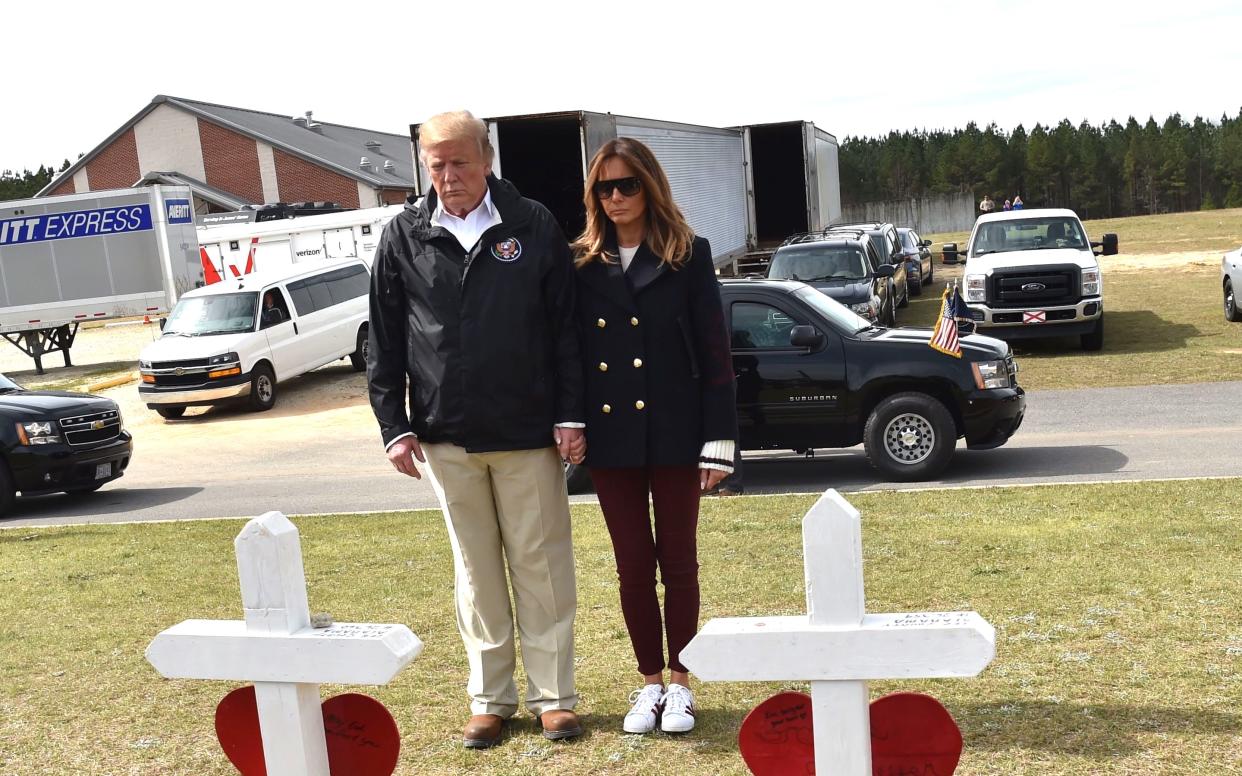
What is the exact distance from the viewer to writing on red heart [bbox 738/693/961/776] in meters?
2.91

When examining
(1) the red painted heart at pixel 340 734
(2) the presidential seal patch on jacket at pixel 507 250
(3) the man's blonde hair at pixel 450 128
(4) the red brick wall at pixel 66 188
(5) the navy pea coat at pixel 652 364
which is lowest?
(1) the red painted heart at pixel 340 734

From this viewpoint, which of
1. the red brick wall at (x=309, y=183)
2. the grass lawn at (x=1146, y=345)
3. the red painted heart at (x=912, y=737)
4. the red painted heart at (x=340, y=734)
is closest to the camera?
the red painted heart at (x=912, y=737)

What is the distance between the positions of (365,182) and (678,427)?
5038 cm

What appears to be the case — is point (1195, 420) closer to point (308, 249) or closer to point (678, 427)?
point (678, 427)

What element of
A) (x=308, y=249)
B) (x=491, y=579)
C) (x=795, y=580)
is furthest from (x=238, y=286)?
(x=491, y=579)

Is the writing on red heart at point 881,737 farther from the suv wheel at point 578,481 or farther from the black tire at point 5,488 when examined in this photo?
the black tire at point 5,488

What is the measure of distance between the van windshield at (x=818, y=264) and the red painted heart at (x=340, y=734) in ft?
60.0

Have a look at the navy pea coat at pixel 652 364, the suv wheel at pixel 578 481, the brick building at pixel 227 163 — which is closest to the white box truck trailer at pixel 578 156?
the suv wheel at pixel 578 481

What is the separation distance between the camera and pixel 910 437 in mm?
10727

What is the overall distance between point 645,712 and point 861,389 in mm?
6762

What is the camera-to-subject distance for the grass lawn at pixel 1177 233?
135 feet

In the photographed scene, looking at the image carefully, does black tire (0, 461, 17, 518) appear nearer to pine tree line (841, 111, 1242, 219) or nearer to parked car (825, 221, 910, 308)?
parked car (825, 221, 910, 308)

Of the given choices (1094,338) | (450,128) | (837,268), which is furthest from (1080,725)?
(837,268)

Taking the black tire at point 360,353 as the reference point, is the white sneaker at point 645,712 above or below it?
above
